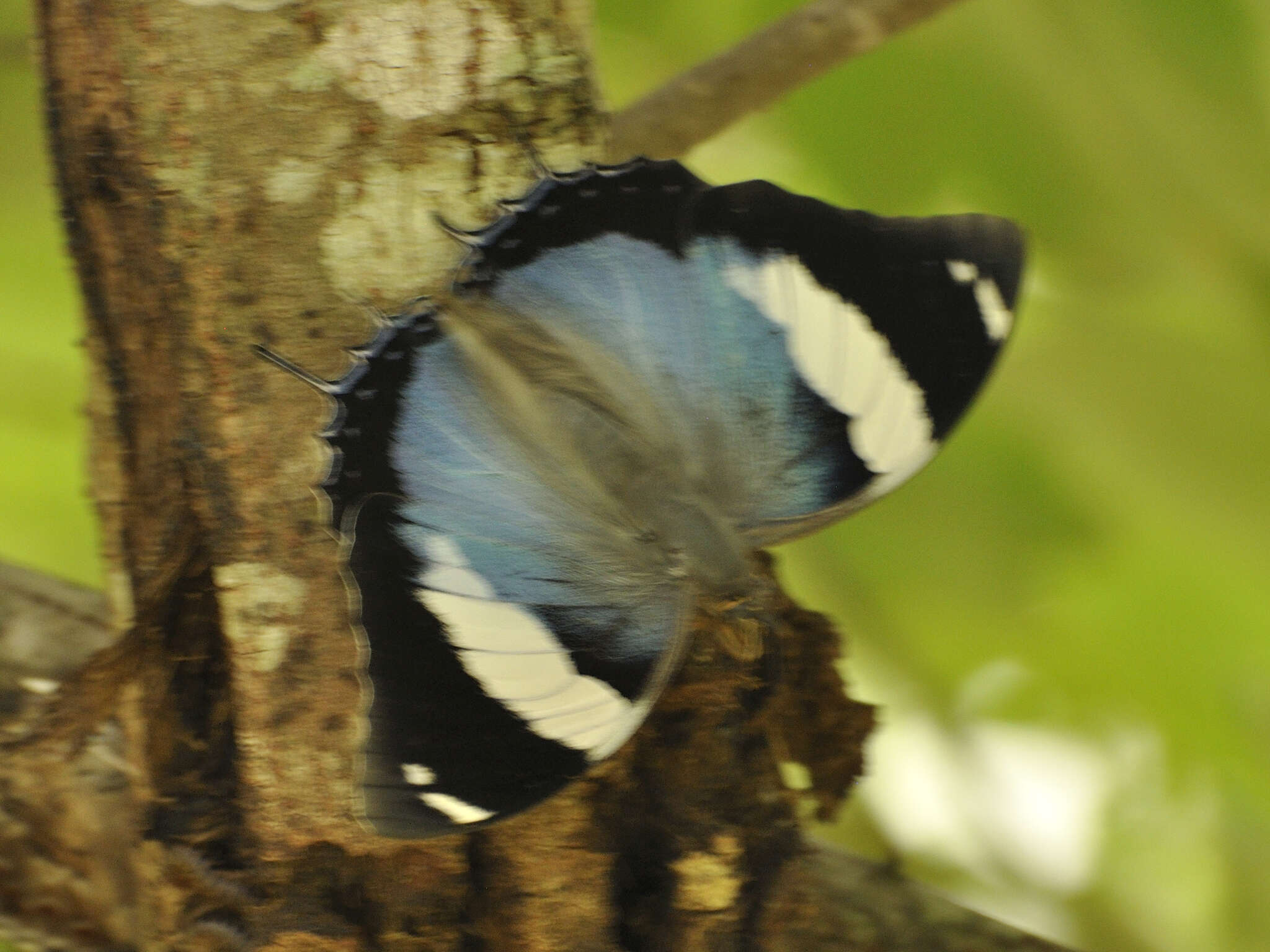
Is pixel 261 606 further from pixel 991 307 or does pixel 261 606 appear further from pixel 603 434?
pixel 991 307

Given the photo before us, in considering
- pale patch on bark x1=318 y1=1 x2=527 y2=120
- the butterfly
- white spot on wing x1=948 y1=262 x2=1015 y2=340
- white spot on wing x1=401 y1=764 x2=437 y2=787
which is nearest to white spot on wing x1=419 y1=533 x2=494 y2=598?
the butterfly

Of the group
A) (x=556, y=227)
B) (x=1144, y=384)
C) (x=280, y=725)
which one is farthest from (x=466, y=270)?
(x=1144, y=384)

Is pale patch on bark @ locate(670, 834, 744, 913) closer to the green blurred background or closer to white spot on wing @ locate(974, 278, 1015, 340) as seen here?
white spot on wing @ locate(974, 278, 1015, 340)

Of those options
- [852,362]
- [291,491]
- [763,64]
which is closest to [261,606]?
[291,491]

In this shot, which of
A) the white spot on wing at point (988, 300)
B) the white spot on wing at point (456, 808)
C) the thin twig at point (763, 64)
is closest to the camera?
the white spot on wing at point (456, 808)

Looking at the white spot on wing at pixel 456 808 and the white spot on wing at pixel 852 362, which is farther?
the white spot on wing at pixel 852 362

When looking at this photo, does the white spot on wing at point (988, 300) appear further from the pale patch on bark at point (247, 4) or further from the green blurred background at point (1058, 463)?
the green blurred background at point (1058, 463)

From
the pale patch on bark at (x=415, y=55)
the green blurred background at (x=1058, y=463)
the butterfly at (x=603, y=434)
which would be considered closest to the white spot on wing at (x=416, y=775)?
the butterfly at (x=603, y=434)
